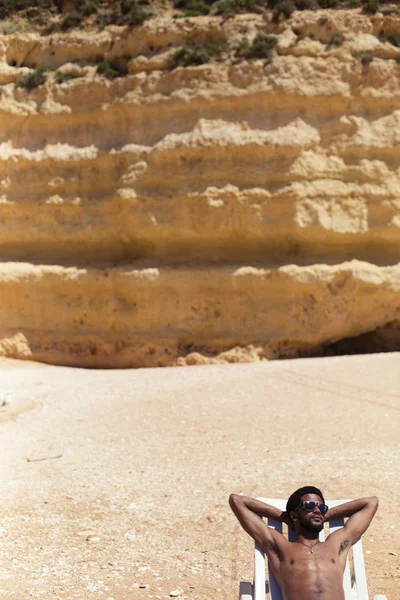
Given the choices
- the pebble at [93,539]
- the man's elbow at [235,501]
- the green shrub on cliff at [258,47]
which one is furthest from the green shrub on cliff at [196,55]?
the man's elbow at [235,501]

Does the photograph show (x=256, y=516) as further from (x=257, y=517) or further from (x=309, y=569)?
(x=309, y=569)

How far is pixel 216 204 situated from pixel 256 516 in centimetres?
936

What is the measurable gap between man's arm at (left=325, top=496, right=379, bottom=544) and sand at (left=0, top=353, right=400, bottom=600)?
0.72 meters

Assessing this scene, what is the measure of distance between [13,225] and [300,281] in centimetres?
535

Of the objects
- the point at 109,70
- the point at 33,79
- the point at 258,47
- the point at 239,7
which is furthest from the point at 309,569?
the point at 33,79

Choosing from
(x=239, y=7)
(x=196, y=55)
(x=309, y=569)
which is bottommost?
(x=309, y=569)

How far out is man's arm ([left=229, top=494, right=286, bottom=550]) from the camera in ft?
11.6

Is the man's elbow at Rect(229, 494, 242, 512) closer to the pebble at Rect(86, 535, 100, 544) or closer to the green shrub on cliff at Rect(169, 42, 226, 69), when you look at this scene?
the pebble at Rect(86, 535, 100, 544)

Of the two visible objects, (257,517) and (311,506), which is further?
(257,517)

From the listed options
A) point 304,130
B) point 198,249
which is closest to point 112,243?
point 198,249

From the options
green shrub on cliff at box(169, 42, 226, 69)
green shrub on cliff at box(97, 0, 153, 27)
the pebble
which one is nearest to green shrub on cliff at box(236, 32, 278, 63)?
green shrub on cliff at box(169, 42, 226, 69)

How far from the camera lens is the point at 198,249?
13.0 meters

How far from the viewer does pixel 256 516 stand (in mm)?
3658

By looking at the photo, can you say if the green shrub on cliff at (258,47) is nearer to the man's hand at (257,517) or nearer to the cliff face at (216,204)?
the cliff face at (216,204)
